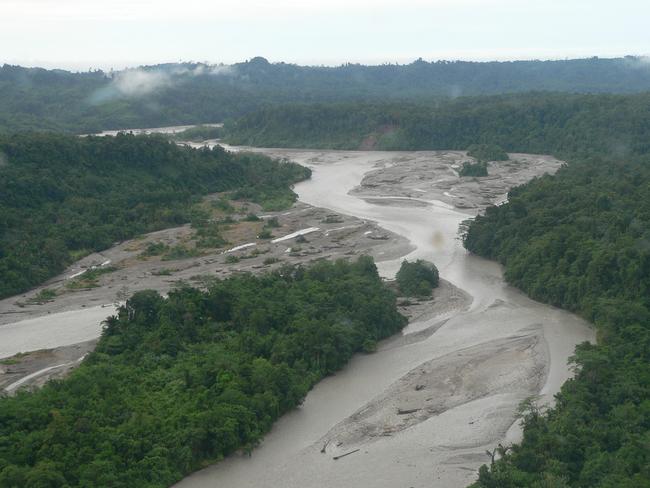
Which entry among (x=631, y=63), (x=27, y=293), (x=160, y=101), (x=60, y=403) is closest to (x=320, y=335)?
(x=60, y=403)

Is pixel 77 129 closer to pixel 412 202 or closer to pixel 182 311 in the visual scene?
pixel 412 202

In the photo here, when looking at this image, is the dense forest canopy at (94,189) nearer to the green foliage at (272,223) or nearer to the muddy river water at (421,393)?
the green foliage at (272,223)

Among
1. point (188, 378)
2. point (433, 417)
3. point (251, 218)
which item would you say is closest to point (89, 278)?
point (251, 218)

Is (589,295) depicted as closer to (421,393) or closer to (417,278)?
(417,278)

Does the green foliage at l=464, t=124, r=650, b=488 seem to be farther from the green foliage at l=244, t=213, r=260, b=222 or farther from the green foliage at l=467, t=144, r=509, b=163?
the green foliage at l=467, t=144, r=509, b=163

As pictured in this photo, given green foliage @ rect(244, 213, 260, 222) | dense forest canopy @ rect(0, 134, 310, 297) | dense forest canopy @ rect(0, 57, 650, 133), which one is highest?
dense forest canopy @ rect(0, 57, 650, 133)

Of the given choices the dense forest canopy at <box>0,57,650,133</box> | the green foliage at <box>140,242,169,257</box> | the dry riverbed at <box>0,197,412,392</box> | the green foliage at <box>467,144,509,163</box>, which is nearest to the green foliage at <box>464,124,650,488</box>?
the dry riverbed at <box>0,197,412,392</box>

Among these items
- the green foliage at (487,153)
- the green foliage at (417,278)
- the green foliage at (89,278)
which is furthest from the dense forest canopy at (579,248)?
the green foliage at (89,278)
